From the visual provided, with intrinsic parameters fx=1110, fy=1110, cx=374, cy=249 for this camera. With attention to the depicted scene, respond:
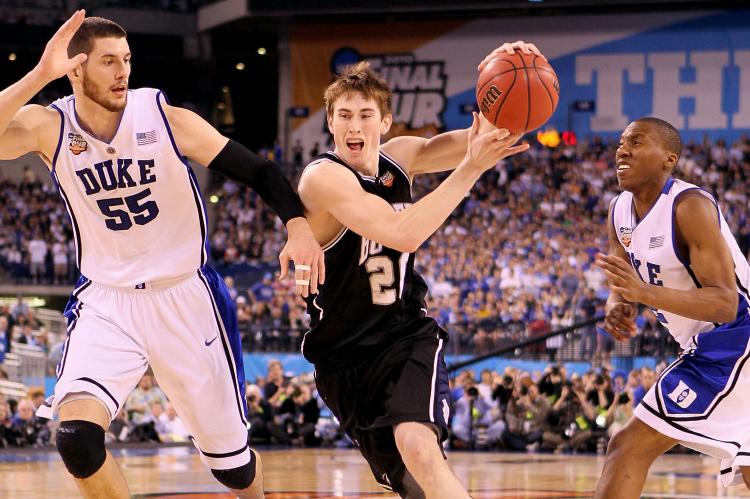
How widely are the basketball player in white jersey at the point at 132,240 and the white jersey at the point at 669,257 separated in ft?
5.72

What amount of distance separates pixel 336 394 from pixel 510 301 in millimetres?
12597

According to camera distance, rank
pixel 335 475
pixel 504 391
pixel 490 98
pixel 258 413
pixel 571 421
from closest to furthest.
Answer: pixel 490 98 → pixel 335 475 → pixel 571 421 → pixel 504 391 → pixel 258 413

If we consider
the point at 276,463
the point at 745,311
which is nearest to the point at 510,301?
the point at 276,463

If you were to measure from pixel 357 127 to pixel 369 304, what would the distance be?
0.78 metres

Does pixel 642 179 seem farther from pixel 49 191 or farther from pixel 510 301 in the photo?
pixel 49 191

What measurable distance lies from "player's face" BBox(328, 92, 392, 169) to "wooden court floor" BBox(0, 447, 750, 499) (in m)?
4.38

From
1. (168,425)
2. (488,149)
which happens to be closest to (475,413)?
(168,425)

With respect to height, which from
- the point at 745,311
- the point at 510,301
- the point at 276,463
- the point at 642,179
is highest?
the point at 642,179

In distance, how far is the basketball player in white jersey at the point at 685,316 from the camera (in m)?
5.11

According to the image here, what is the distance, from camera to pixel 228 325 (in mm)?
5371

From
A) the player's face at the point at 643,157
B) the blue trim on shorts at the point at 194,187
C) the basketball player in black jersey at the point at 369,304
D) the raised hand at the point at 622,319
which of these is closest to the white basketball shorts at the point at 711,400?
the raised hand at the point at 622,319

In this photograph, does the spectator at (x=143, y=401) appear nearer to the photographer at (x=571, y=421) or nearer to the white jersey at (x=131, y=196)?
the photographer at (x=571, y=421)

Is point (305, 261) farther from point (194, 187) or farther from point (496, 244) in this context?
point (496, 244)

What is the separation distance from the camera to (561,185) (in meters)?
23.2
